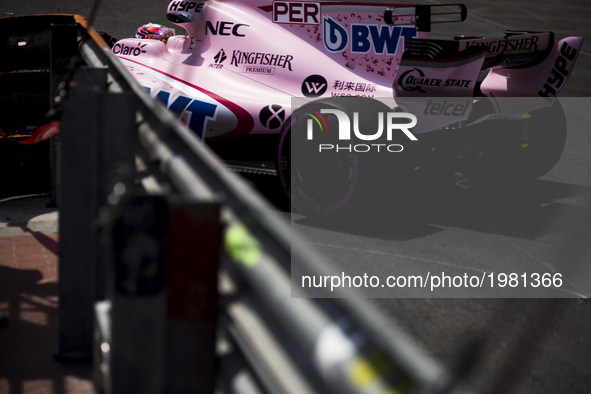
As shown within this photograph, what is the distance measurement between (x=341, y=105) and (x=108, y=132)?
12.8ft

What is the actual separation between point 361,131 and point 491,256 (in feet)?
4.95

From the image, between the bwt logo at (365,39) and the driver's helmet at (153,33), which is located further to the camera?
the driver's helmet at (153,33)

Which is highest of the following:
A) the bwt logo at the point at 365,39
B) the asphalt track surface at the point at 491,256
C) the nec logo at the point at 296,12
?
the nec logo at the point at 296,12

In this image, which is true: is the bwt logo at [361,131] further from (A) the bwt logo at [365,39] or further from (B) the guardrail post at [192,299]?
(B) the guardrail post at [192,299]

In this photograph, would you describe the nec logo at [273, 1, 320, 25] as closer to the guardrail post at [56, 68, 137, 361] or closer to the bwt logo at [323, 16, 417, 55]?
the bwt logo at [323, 16, 417, 55]

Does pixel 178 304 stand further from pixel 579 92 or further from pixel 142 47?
pixel 579 92

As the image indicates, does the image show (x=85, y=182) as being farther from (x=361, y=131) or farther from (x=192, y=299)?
(x=361, y=131)

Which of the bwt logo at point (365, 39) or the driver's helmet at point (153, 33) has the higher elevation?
the bwt logo at point (365, 39)

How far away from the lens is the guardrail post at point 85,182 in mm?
3098

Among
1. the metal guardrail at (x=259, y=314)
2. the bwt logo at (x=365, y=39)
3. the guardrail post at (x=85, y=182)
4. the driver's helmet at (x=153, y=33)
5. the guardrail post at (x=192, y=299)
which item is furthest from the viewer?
the driver's helmet at (x=153, y=33)

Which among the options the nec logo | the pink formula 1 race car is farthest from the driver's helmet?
the nec logo

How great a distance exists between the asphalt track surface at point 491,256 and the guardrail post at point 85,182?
1.49 m

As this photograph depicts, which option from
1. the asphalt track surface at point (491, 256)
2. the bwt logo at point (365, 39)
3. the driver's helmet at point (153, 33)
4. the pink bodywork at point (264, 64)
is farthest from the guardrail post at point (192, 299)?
the driver's helmet at point (153, 33)

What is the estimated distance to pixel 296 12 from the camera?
8094 mm
